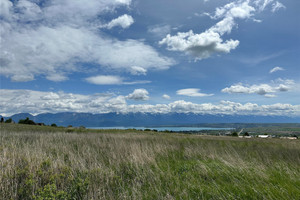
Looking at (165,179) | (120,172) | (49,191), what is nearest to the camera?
(49,191)

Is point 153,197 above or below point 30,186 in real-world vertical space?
below

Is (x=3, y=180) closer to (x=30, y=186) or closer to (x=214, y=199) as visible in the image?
(x=30, y=186)

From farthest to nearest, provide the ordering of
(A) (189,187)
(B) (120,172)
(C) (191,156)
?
(C) (191,156) < (B) (120,172) < (A) (189,187)

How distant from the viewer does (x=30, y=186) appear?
530cm

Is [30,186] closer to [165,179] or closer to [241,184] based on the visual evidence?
[165,179]

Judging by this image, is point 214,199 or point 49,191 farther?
point 214,199

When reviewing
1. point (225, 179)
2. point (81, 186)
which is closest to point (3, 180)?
point (81, 186)

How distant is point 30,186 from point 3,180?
95 cm

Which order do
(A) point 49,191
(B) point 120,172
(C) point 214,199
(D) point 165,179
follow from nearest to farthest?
(A) point 49,191, (C) point 214,199, (D) point 165,179, (B) point 120,172

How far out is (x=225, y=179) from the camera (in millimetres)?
6852

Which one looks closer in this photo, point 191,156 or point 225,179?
point 225,179

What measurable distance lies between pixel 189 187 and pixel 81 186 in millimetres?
3411

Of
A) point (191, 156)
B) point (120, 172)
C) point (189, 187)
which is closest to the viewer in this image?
point (189, 187)

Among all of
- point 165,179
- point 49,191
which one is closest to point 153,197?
point 165,179
